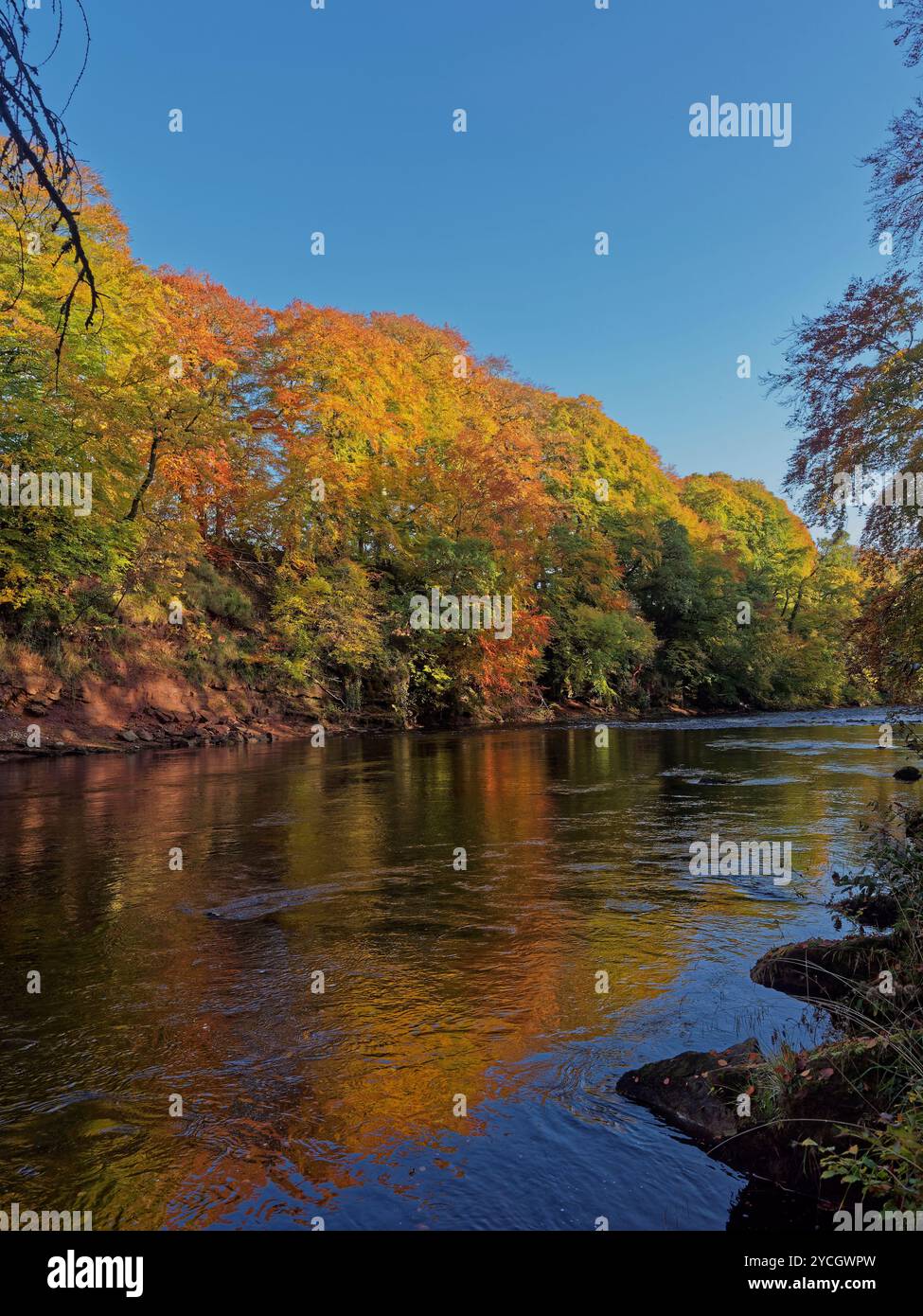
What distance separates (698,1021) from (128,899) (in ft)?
18.5

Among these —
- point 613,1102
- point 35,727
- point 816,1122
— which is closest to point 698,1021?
point 613,1102

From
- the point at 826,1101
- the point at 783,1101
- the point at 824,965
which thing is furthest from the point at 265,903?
the point at 826,1101

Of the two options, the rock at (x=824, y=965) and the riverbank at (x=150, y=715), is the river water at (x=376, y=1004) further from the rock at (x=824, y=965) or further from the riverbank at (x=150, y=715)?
the riverbank at (x=150, y=715)

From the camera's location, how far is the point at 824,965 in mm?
5906

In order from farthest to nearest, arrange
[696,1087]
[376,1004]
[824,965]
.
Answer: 1. [824,965]
2. [376,1004]
3. [696,1087]

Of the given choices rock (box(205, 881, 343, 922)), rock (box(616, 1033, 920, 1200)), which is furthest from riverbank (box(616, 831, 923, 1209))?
rock (box(205, 881, 343, 922))

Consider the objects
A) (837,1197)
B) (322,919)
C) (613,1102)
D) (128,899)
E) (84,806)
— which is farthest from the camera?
(84,806)

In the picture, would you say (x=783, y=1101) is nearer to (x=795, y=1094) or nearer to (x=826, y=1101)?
(x=795, y=1094)

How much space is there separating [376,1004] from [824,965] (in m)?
3.15

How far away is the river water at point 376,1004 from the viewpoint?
11.9 feet

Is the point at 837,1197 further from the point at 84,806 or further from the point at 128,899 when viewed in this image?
the point at 84,806

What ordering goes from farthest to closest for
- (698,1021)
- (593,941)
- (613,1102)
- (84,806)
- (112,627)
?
(112,627) < (84,806) < (593,941) < (698,1021) < (613,1102)

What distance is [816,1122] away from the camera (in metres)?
3.72

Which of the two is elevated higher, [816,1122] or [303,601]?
[303,601]
